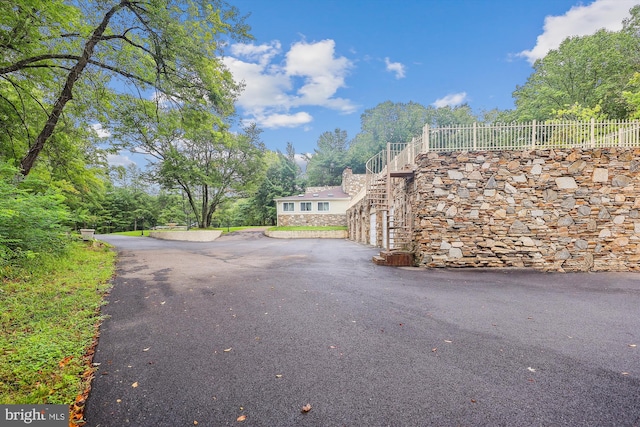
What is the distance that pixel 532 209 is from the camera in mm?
8172

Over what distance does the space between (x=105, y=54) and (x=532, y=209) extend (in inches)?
517

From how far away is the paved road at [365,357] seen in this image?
201 cm

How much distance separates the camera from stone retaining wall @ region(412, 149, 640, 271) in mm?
8062

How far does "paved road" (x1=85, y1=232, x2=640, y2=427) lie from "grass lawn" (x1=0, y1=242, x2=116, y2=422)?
190 millimetres

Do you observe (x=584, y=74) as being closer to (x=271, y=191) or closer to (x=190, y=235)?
(x=271, y=191)

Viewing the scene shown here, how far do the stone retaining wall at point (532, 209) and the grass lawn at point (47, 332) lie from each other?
7.87 m

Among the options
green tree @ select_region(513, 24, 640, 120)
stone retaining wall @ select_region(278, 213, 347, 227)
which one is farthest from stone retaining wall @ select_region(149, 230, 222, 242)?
green tree @ select_region(513, 24, 640, 120)

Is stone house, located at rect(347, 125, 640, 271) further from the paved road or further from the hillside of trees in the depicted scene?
the hillside of trees

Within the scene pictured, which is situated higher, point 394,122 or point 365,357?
point 394,122

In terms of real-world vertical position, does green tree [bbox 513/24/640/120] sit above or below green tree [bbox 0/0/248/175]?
above

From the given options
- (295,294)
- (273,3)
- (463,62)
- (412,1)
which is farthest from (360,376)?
(463,62)

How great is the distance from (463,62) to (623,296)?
23.7 m

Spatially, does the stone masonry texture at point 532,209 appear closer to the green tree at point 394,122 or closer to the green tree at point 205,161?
the green tree at point 205,161

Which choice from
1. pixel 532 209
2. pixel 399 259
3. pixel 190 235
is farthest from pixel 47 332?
pixel 190 235
